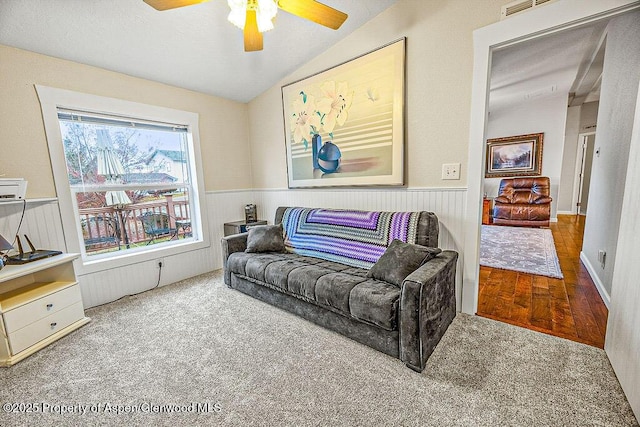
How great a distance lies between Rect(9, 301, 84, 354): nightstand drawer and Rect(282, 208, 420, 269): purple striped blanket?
1.89 metres

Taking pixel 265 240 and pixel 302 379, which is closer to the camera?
pixel 302 379

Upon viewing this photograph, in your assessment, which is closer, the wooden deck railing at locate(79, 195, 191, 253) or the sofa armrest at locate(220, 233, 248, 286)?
the wooden deck railing at locate(79, 195, 191, 253)

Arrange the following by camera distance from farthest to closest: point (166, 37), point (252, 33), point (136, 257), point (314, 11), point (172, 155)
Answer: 1. point (172, 155)
2. point (136, 257)
3. point (166, 37)
4. point (252, 33)
5. point (314, 11)

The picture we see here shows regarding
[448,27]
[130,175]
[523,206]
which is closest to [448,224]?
[448,27]

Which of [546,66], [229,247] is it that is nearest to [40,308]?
[229,247]

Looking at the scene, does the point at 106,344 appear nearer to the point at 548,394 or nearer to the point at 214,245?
the point at 214,245

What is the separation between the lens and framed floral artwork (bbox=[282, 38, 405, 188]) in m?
2.38

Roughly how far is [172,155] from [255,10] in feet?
7.35

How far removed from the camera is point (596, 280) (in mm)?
2564

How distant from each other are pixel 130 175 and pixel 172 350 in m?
1.97

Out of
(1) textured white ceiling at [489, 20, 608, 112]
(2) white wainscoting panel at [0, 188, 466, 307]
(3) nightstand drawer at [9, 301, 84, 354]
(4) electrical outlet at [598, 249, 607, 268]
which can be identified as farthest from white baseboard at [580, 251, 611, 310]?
(3) nightstand drawer at [9, 301, 84, 354]

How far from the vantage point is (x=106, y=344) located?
1.93 m

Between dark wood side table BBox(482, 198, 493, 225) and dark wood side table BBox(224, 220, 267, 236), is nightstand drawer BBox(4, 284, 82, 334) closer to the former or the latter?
dark wood side table BBox(224, 220, 267, 236)

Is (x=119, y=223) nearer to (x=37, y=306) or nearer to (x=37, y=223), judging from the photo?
(x=37, y=223)
